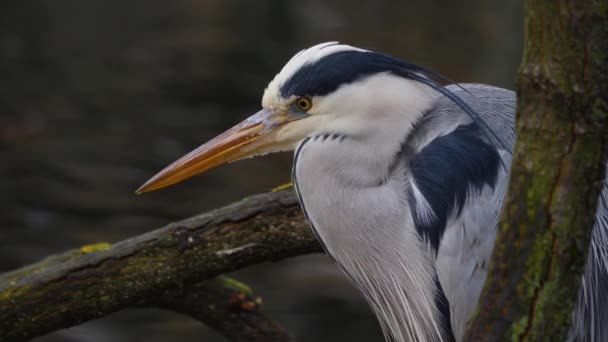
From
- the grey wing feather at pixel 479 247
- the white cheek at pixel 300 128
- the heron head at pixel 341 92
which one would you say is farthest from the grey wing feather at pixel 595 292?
the white cheek at pixel 300 128

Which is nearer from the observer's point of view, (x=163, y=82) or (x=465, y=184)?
(x=465, y=184)

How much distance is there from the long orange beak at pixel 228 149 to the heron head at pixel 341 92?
35mm

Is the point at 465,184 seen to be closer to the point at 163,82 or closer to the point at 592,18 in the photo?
the point at 592,18

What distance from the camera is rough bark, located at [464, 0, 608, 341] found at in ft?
4.82

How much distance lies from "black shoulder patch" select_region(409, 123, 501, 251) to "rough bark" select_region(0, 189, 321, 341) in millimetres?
494

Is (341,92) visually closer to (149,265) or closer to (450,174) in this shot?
(450,174)

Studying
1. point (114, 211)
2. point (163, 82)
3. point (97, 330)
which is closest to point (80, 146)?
point (114, 211)

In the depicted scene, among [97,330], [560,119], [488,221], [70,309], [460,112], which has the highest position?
[560,119]

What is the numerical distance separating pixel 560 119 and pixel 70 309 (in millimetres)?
1606

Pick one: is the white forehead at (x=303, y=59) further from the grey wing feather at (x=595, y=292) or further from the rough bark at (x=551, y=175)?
the rough bark at (x=551, y=175)

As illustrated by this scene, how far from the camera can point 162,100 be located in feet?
28.8

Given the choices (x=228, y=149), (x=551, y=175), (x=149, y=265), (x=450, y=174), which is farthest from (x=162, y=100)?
(x=551, y=175)

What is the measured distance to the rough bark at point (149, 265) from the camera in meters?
2.67

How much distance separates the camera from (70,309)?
268 centimetres
